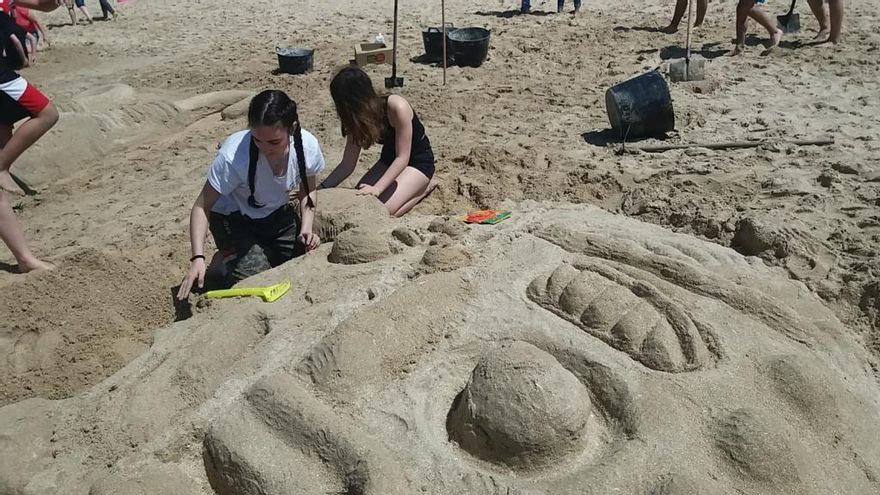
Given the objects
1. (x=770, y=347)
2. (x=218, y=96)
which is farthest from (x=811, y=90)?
(x=218, y=96)

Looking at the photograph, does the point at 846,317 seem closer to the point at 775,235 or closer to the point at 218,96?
the point at 775,235

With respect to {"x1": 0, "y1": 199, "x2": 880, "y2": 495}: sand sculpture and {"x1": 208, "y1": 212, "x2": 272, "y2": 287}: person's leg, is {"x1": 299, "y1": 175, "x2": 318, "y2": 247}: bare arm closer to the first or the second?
{"x1": 208, "y1": 212, "x2": 272, "y2": 287}: person's leg

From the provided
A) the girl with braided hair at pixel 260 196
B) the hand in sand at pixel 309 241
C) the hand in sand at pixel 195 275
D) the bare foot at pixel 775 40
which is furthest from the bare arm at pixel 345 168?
the bare foot at pixel 775 40

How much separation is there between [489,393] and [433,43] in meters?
6.02

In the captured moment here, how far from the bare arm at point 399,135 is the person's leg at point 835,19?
5.14 m

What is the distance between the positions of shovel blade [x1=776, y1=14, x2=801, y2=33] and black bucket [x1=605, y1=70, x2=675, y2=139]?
11.2 ft

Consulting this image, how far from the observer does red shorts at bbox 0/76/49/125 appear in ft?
14.3

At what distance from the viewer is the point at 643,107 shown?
490cm

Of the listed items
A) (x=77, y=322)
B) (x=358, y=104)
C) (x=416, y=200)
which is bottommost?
(x=77, y=322)

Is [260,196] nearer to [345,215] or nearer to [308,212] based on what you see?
[308,212]

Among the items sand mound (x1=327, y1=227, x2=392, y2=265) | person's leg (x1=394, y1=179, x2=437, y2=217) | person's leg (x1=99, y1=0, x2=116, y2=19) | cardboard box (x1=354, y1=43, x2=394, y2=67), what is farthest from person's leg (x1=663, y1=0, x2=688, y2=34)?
person's leg (x1=99, y1=0, x2=116, y2=19)

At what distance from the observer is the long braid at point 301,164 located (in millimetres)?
3385

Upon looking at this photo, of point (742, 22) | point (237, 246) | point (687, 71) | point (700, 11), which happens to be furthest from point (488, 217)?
point (700, 11)

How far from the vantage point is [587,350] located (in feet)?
7.83
